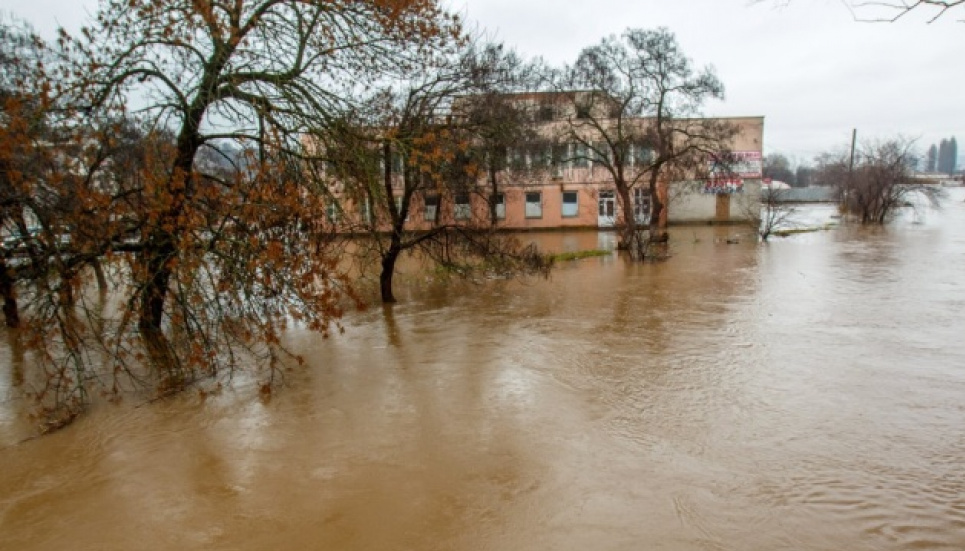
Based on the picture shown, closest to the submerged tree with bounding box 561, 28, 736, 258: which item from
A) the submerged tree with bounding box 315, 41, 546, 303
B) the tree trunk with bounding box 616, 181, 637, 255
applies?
the tree trunk with bounding box 616, 181, 637, 255

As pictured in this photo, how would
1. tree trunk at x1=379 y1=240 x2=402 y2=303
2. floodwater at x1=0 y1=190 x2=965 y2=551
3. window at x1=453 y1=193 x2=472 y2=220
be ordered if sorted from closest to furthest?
floodwater at x1=0 y1=190 x2=965 y2=551 → tree trunk at x1=379 y1=240 x2=402 y2=303 → window at x1=453 y1=193 x2=472 y2=220

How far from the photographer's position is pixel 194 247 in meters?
8.74


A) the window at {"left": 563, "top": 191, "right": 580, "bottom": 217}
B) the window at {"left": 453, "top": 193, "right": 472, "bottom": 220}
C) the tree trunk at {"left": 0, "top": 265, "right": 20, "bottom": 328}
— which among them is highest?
the window at {"left": 453, "top": 193, "right": 472, "bottom": 220}

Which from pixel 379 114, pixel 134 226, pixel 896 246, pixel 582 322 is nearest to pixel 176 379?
pixel 134 226

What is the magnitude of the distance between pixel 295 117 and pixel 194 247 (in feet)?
8.53

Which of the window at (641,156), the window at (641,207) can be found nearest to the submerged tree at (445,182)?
the window at (641,207)

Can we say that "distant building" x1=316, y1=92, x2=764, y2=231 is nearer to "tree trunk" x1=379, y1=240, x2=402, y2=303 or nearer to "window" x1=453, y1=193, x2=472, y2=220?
"window" x1=453, y1=193, x2=472, y2=220

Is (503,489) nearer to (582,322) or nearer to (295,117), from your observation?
(295,117)

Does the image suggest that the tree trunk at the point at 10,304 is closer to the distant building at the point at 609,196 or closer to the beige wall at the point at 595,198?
the distant building at the point at 609,196

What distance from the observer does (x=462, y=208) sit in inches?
766

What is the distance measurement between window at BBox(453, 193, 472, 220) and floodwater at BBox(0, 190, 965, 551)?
5390 millimetres

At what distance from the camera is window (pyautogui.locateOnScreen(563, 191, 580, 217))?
136 feet

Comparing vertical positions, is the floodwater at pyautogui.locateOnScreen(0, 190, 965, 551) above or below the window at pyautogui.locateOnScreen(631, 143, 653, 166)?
below

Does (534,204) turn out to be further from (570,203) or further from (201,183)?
(201,183)
